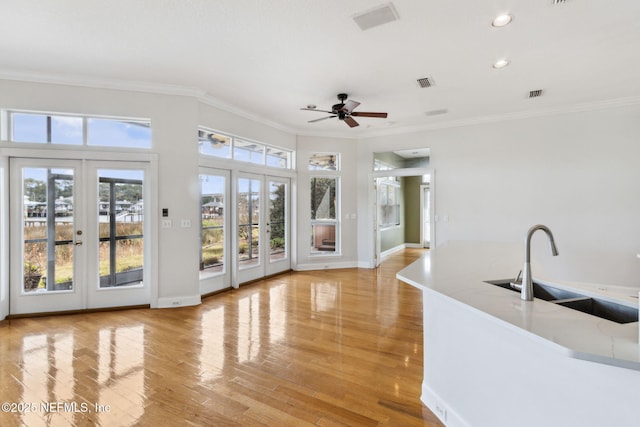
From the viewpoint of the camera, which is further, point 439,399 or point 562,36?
point 562,36

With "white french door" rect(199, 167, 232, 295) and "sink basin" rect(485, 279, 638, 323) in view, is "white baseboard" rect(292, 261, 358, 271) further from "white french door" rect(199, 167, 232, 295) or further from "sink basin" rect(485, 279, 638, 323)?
"sink basin" rect(485, 279, 638, 323)

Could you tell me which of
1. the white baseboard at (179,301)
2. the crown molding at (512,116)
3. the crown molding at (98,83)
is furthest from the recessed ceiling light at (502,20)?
the white baseboard at (179,301)

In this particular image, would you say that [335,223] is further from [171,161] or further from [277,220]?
[171,161]

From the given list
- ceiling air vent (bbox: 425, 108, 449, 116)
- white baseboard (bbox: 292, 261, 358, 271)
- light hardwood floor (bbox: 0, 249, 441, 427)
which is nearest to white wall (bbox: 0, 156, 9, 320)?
light hardwood floor (bbox: 0, 249, 441, 427)

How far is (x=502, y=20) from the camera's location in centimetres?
265

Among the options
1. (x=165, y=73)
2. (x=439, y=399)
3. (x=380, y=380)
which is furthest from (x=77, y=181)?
(x=439, y=399)

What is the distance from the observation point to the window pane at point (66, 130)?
12.3ft

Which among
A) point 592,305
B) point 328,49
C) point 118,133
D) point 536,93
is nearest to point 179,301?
point 118,133

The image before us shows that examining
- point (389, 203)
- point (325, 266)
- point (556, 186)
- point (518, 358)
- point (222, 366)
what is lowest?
point (222, 366)

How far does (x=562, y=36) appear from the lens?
2.89 metres

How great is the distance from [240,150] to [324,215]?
2.32 metres

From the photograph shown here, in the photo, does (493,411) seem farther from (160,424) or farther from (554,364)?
(160,424)

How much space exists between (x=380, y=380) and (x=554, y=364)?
1.42m

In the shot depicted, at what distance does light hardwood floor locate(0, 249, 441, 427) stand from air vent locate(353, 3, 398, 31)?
3000mm
